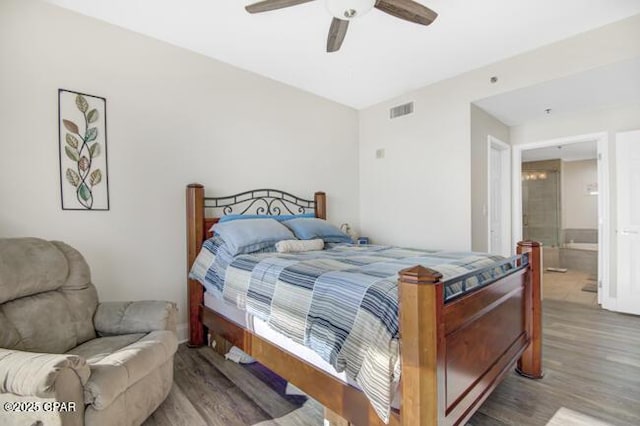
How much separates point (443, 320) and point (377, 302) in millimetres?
279

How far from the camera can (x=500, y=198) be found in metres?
4.57

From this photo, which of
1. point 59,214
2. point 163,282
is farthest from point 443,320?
point 59,214

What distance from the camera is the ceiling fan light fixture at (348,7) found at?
1.91 metres

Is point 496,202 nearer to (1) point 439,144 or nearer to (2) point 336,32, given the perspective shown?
(1) point 439,144

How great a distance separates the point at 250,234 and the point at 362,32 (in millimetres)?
2041

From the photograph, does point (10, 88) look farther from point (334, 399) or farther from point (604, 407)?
point (604, 407)

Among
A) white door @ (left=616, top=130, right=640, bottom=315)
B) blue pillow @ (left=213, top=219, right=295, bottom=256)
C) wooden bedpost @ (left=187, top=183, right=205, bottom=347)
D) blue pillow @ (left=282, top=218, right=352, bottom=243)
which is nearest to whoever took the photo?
blue pillow @ (left=213, top=219, right=295, bottom=256)

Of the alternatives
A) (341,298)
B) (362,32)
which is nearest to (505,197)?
(362,32)

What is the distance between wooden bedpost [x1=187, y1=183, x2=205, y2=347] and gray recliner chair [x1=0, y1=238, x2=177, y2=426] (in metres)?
0.69

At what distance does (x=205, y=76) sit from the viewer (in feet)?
10.5

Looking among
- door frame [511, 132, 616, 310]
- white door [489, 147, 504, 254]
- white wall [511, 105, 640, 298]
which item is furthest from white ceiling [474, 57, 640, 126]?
white door [489, 147, 504, 254]

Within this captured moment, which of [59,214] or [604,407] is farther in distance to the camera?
[59,214]

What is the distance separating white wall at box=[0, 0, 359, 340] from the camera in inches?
89.0

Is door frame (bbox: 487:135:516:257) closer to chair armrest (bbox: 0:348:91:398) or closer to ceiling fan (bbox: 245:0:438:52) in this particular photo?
ceiling fan (bbox: 245:0:438:52)
